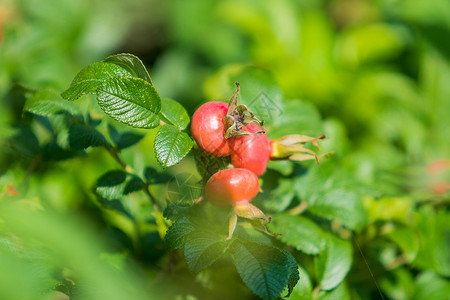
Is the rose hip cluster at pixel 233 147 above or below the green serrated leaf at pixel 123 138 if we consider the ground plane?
above

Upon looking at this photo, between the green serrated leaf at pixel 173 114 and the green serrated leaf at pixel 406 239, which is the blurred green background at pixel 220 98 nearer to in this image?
the green serrated leaf at pixel 406 239

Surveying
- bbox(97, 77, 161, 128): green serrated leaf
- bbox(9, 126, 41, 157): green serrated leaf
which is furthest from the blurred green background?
bbox(97, 77, 161, 128): green serrated leaf

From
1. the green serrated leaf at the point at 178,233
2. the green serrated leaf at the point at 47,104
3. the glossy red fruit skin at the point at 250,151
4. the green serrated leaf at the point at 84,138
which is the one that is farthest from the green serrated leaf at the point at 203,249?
the green serrated leaf at the point at 47,104

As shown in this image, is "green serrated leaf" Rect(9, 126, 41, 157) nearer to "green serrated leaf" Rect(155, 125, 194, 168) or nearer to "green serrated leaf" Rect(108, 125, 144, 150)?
"green serrated leaf" Rect(108, 125, 144, 150)

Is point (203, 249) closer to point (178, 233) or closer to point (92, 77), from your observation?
point (178, 233)

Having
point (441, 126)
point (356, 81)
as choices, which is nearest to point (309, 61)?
point (356, 81)

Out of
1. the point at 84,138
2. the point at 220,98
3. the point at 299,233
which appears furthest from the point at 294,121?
the point at 84,138
